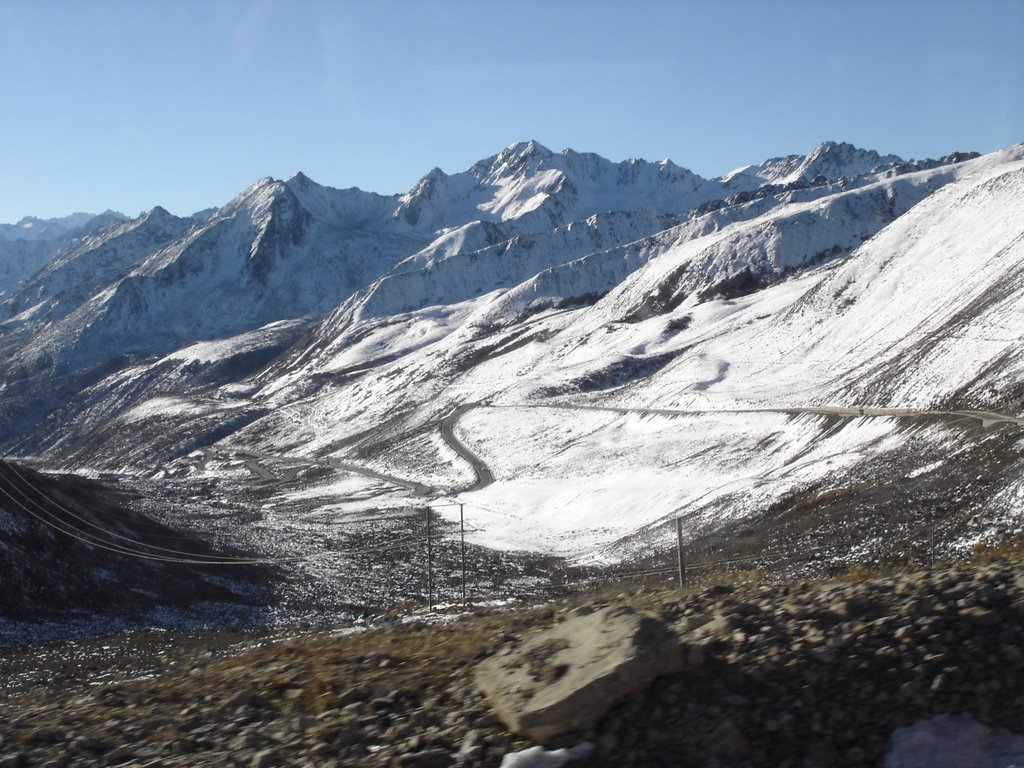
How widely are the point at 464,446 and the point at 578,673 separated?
94768mm

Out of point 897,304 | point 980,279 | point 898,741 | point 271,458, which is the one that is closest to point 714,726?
point 898,741

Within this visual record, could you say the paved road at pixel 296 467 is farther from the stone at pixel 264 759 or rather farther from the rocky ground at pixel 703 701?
the stone at pixel 264 759

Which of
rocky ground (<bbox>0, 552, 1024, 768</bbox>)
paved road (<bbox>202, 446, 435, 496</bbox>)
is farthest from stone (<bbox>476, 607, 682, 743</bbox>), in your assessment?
paved road (<bbox>202, 446, 435, 496</bbox>)

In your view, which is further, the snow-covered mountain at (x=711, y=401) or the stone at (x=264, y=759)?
the snow-covered mountain at (x=711, y=401)

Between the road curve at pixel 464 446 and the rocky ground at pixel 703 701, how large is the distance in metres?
70.2

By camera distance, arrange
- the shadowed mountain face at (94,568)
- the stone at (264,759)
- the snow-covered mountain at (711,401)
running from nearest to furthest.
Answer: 1. the stone at (264,759)
2. the shadowed mountain face at (94,568)
3. the snow-covered mountain at (711,401)

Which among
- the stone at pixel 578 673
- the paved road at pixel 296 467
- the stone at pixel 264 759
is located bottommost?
the paved road at pixel 296 467

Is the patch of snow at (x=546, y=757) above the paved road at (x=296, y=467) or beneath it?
above

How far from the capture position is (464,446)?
102 m

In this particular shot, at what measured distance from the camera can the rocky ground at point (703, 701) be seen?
24.6 feet

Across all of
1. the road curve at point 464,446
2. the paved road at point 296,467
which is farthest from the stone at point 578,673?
the paved road at point 296,467

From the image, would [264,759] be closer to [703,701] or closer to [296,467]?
[703,701]

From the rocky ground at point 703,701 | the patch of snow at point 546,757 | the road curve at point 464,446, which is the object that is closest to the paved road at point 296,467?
the road curve at point 464,446

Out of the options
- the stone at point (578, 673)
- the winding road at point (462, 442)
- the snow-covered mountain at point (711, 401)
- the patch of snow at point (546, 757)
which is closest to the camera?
the patch of snow at point (546, 757)
